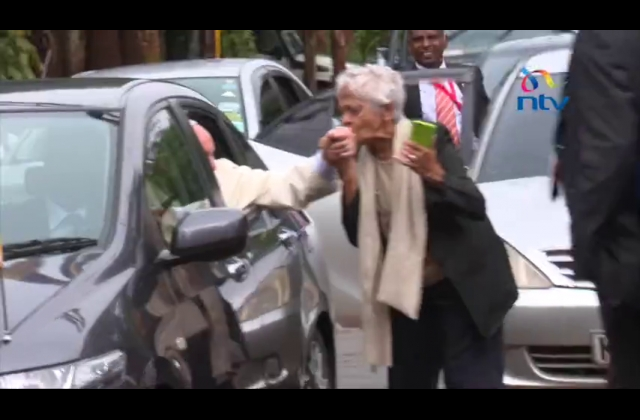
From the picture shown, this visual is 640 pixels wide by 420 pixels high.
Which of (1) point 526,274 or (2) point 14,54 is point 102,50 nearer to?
(2) point 14,54

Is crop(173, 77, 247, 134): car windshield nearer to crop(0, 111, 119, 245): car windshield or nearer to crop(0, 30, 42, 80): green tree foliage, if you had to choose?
crop(0, 30, 42, 80): green tree foliage

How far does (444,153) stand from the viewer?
5922 mm

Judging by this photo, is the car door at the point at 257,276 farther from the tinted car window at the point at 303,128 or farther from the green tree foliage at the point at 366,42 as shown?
the green tree foliage at the point at 366,42

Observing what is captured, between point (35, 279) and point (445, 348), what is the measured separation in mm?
1890

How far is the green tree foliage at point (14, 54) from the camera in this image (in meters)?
14.3

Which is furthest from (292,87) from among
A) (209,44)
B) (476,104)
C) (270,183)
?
(209,44)

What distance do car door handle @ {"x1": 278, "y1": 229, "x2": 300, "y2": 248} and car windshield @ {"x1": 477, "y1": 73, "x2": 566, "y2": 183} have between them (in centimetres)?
219

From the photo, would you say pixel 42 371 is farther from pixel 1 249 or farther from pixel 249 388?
pixel 249 388

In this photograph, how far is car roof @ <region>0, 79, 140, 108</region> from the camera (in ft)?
18.6

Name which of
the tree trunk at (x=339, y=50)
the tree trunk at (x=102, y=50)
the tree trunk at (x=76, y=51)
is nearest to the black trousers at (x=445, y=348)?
the tree trunk at (x=76, y=51)

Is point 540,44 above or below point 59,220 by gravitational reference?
below

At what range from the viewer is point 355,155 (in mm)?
5902

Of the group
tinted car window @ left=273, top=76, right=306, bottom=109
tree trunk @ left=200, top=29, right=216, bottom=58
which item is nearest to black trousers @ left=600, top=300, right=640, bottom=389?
tinted car window @ left=273, top=76, right=306, bottom=109
